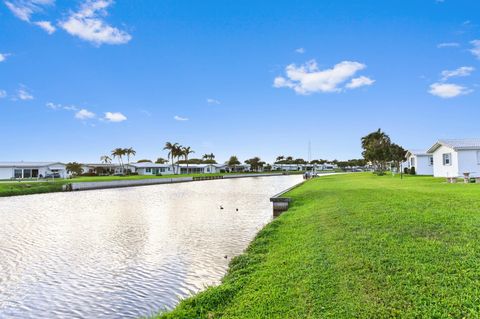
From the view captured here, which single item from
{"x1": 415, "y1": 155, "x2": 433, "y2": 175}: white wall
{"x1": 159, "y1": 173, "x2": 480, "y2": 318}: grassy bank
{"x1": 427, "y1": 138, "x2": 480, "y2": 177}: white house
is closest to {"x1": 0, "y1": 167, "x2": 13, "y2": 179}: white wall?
{"x1": 415, "y1": 155, "x2": 433, "y2": 175}: white wall

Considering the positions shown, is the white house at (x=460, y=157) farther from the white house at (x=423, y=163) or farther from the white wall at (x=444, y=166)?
the white house at (x=423, y=163)

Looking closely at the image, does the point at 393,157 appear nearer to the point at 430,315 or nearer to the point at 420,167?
the point at 420,167

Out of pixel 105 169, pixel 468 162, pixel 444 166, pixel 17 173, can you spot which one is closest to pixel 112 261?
pixel 468 162

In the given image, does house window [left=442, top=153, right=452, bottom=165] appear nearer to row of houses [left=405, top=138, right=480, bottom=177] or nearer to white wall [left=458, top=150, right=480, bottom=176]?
row of houses [left=405, top=138, right=480, bottom=177]

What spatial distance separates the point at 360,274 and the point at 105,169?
94.3m

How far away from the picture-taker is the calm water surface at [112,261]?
6.52 metres

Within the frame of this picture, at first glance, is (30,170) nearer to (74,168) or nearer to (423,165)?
(74,168)

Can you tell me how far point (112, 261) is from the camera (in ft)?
31.0

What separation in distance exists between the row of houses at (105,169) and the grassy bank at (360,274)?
6726 centimetres

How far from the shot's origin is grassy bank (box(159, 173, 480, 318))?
4578mm

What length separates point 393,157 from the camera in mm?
47188

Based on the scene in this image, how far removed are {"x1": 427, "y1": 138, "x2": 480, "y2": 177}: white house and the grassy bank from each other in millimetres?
19779

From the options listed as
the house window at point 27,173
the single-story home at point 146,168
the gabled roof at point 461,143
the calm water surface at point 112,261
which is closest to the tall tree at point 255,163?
the single-story home at point 146,168

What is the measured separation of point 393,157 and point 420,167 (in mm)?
8397
